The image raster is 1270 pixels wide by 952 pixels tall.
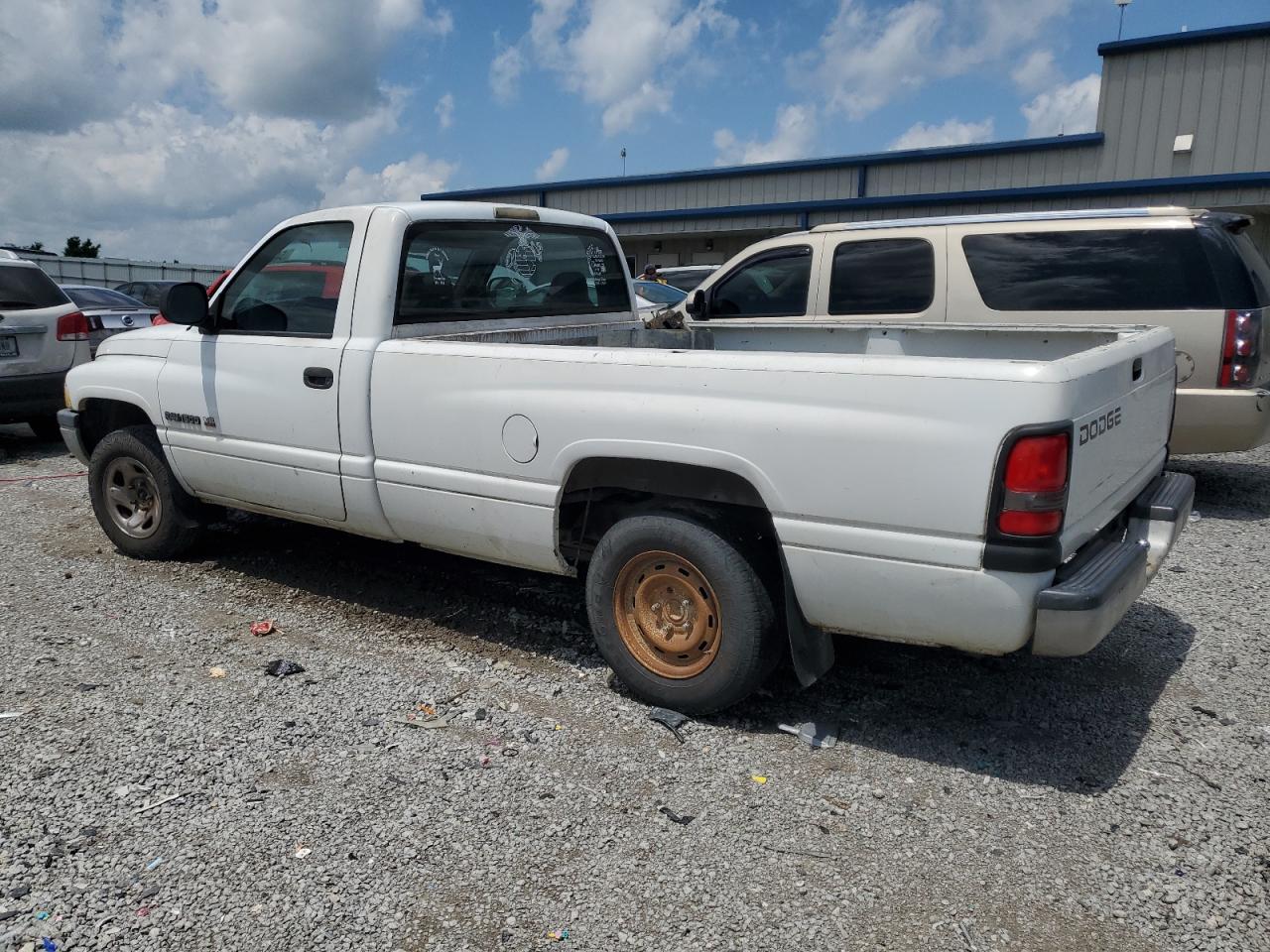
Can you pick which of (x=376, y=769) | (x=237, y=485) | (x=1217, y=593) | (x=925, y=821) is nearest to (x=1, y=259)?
(x=237, y=485)

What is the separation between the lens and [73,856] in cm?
291

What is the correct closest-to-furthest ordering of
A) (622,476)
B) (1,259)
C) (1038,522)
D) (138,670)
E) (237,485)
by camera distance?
(1038,522) < (622,476) < (138,670) < (237,485) < (1,259)

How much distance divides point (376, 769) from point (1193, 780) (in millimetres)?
2778

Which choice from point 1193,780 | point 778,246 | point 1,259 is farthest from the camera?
point 1,259

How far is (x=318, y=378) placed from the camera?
14.5ft

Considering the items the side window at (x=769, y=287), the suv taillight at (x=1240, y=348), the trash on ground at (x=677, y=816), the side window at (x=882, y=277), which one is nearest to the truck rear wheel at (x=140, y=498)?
the trash on ground at (x=677, y=816)

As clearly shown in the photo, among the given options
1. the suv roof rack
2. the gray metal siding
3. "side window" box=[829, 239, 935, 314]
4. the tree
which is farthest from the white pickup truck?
the tree

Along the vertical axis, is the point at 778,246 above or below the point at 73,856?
above

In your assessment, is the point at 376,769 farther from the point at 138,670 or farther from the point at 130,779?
the point at 138,670

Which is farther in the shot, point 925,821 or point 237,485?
point 237,485

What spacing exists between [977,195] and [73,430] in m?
16.9

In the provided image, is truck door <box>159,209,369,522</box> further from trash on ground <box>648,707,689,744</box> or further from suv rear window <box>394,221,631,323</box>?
trash on ground <box>648,707,689,744</box>

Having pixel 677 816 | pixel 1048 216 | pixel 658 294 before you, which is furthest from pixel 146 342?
pixel 658 294

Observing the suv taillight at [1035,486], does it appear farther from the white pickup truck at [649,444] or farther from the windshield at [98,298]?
the windshield at [98,298]
